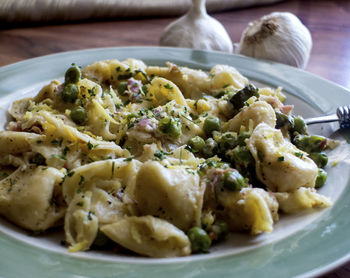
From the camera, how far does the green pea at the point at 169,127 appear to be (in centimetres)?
410

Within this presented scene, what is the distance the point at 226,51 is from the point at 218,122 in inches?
111

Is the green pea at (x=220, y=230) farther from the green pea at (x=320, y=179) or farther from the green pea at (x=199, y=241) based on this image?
the green pea at (x=320, y=179)

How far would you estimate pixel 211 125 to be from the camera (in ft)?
14.4

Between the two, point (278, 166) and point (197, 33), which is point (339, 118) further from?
point (197, 33)

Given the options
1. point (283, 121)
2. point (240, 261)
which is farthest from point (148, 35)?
point (240, 261)

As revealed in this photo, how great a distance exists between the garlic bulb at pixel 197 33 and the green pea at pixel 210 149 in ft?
9.69

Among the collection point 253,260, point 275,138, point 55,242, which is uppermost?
point 275,138

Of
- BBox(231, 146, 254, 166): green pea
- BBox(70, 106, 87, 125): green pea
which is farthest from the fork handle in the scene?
BBox(70, 106, 87, 125): green pea

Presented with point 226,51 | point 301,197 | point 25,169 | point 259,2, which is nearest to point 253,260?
point 301,197

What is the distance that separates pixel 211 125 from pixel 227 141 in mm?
339

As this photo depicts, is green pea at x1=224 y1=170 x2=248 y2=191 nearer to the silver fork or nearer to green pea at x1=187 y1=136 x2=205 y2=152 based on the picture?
green pea at x1=187 y1=136 x2=205 y2=152

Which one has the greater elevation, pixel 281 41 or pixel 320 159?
pixel 281 41

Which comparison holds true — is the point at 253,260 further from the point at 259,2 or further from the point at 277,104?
the point at 259,2

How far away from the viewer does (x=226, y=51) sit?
695 centimetres
